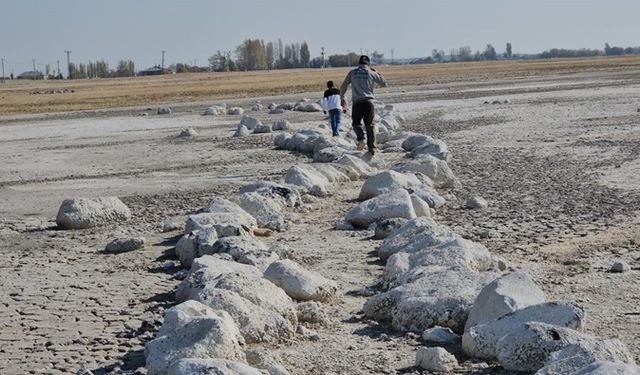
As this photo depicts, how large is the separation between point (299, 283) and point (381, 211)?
11.2 feet

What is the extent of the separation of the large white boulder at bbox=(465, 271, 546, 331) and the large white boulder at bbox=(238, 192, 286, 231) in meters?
4.60

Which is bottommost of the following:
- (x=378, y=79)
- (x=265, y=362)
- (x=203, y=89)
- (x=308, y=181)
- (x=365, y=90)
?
(x=265, y=362)

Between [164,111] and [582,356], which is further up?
[582,356]

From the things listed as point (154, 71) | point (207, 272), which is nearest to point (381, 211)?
point (207, 272)

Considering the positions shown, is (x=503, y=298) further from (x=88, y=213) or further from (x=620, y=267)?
(x=88, y=213)

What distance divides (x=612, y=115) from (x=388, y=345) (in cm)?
2325

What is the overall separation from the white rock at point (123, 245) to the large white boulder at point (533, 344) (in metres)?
4.98

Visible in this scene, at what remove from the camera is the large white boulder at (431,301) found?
663 cm

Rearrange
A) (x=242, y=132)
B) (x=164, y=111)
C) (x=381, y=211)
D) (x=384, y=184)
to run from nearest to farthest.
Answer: (x=381, y=211)
(x=384, y=184)
(x=242, y=132)
(x=164, y=111)

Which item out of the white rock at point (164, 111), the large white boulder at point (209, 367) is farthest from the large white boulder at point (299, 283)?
the white rock at point (164, 111)

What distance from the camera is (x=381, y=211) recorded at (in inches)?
422

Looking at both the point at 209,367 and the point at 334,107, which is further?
the point at 334,107

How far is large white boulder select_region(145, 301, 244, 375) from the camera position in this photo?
223 inches

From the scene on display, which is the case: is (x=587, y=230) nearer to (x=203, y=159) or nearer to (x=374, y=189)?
(x=374, y=189)
